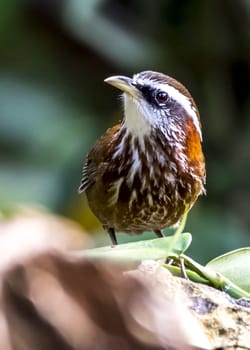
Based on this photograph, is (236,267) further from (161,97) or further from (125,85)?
(161,97)

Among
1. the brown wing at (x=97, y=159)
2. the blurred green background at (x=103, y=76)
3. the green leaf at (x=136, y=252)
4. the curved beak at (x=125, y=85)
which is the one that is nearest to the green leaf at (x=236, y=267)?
the green leaf at (x=136, y=252)

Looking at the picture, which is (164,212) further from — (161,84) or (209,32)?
(209,32)

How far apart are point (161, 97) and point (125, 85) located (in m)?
0.20

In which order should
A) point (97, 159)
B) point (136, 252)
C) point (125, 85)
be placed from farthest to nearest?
point (97, 159) → point (125, 85) → point (136, 252)

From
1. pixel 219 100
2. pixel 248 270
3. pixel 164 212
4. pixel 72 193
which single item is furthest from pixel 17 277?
pixel 219 100

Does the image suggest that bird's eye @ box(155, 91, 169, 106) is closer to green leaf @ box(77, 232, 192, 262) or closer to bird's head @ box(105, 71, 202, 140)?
bird's head @ box(105, 71, 202, 140)

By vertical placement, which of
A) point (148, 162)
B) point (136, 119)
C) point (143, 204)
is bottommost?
point (143, 204)

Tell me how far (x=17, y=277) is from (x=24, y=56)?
5.93 metres

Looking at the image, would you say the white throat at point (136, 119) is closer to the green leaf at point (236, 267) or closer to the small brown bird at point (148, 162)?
the small brown bird at point (148, 162)

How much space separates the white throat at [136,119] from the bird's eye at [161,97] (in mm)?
61

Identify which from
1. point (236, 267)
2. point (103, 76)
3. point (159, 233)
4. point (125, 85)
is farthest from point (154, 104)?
point (103, 76)

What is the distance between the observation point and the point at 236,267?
6.36 feet

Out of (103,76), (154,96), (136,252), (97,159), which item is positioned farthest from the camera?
(103,76)

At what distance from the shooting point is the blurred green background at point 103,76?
5.73m
